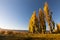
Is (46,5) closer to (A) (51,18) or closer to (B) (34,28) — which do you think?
(A) (51,18)

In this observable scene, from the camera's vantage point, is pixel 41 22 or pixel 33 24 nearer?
pixel 41 22

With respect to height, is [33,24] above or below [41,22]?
below

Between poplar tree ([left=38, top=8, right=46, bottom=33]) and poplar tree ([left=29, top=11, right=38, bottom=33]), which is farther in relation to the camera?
poplar tree ([left=29, top=11, right=38, bottom=33])

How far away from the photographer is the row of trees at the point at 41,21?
31984 millimetres

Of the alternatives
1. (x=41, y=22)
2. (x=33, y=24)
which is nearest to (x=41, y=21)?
(x=41, y=22)

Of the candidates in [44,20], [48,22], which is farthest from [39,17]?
[48,22]

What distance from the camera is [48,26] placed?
31.2 meters

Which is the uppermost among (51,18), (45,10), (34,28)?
(45,10)

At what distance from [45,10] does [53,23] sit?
4067 millimetres

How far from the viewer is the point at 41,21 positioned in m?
34.1

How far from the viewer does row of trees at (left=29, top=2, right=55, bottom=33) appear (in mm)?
31984

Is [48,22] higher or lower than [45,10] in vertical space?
lower

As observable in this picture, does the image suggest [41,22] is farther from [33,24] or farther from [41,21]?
[33,24]

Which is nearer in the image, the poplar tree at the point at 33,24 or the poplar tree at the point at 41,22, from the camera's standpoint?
the poplar tree at the point at 41,22
